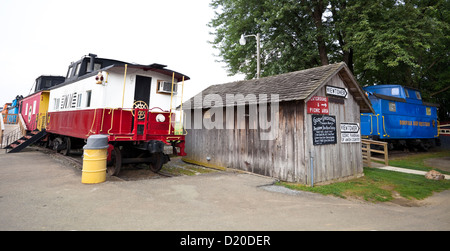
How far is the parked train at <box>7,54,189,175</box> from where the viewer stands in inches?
316

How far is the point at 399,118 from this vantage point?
636 inches

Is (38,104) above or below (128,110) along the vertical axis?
above

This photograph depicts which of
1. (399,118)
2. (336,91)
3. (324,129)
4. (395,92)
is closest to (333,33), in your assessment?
(395,92)

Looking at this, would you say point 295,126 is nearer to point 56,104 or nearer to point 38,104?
point 56,104

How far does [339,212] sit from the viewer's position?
517cm

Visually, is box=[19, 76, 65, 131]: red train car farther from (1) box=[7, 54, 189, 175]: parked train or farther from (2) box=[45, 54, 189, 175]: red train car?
(2) box=[45, 54, 189, 175]: red train car

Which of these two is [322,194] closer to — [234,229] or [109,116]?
[234,229]

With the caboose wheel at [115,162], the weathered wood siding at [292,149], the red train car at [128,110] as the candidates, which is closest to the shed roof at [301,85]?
the weathered wood siding at [292,149]

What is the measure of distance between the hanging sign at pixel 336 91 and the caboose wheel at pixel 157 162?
6.90 meters

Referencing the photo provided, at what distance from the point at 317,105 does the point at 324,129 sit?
918mm

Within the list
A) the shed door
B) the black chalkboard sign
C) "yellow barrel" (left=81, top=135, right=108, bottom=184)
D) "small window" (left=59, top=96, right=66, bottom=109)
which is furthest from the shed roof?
"small window" (left=59, top=96, right=66, bottom=109)

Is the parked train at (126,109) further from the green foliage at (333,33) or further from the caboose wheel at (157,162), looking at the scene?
the green foliage at (333,33)
